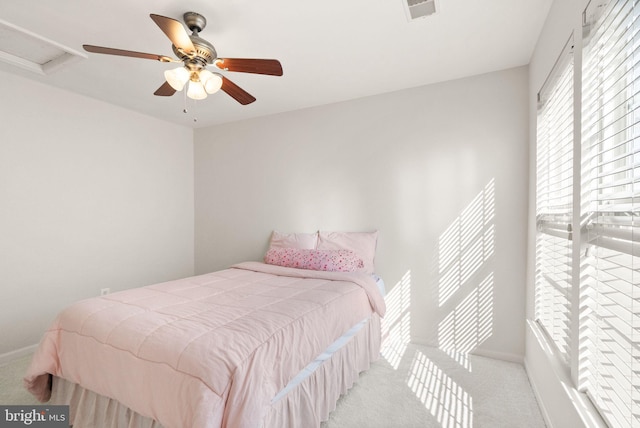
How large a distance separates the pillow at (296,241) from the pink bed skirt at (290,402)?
1.27 metres

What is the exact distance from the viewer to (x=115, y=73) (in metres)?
2.62

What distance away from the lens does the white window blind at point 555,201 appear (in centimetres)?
158

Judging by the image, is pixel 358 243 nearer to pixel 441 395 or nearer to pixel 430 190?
pixel 430 190

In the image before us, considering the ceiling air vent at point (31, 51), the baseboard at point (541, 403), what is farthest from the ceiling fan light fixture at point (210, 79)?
the baseboard at point (541, 403)

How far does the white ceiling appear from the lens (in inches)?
71.1

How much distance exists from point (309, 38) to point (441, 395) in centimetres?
259

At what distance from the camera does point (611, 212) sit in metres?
1.07

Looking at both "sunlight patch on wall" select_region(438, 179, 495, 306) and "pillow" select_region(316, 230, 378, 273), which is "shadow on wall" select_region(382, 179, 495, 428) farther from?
"pillow" select_region(316, 230, 378, 273)

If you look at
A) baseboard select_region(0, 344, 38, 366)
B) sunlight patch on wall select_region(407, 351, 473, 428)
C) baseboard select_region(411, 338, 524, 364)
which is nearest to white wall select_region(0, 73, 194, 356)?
baseboard select_region(0, 344, 38, 366)

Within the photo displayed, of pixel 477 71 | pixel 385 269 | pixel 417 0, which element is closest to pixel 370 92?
pixel 477 71

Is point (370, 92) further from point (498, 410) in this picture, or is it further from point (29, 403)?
point (29, 403)

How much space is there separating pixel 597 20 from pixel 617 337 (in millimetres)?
1221

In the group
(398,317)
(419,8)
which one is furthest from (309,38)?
(398,317)

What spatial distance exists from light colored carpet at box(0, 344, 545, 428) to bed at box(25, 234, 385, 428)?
6.1 inches
